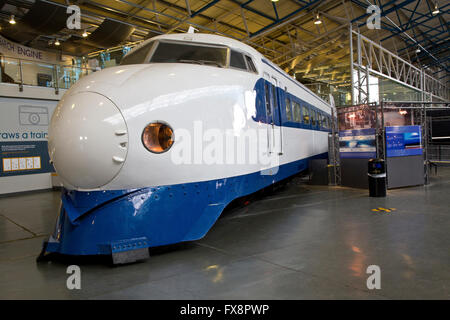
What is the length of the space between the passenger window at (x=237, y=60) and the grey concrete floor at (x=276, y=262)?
2.59 metres

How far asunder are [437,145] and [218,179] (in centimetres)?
1560

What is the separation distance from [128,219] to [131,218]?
34mm

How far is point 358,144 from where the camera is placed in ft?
30.8

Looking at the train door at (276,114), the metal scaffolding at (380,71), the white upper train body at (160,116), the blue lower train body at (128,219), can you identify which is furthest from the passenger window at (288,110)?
the metal scaffolding at (380,71)

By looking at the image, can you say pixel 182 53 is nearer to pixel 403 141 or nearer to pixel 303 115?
pixel 303 115

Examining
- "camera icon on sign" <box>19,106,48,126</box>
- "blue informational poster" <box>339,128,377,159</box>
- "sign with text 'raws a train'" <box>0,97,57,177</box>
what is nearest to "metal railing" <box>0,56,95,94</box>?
"sign with text 'raws a train'" <box>0,97,57,177</box>

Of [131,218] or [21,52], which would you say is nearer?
[131,218]

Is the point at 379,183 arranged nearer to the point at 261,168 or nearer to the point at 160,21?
the point at 261,168

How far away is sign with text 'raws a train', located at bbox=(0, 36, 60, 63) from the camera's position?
1543cm

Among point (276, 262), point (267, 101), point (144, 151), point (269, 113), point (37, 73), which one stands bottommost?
point (276, 262)

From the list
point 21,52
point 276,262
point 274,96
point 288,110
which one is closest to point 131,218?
point 276,262

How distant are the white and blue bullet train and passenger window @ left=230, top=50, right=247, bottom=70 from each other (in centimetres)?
17

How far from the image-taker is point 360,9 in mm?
17234

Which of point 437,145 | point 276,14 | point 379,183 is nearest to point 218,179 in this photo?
point 379,183
